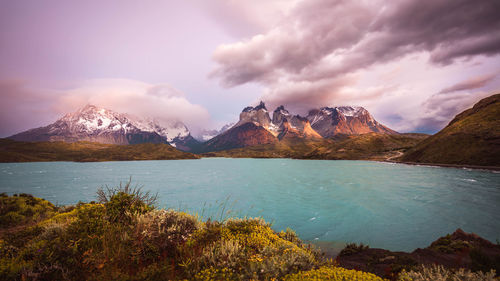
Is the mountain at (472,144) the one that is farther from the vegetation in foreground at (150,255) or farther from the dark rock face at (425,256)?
the vegetation in foreground at (150,255)

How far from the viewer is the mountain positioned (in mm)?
100250

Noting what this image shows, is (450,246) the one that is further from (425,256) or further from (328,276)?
(328,276)

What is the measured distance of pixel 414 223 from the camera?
88.1 feet

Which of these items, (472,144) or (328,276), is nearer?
(328,276)

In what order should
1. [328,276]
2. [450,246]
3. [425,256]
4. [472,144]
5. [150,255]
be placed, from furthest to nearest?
[472,144] → [450,246] → [425,256] → [150,255] → [328,276]

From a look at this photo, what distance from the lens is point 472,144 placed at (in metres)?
110

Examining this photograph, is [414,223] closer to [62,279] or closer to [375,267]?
[375,267]

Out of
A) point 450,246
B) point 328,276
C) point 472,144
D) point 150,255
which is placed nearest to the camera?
point 328,276

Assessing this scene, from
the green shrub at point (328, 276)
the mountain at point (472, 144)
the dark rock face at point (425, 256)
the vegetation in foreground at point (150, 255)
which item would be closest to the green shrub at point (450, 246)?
the dark rock face at point (425, 256)

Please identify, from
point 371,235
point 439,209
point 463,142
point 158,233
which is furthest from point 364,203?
point 463,142

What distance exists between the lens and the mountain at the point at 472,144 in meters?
100

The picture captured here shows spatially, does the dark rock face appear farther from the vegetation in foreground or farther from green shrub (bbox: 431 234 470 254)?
the vegetation in foreground

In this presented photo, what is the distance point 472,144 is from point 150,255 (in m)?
165

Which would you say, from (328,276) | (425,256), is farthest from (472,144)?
(328,276)
